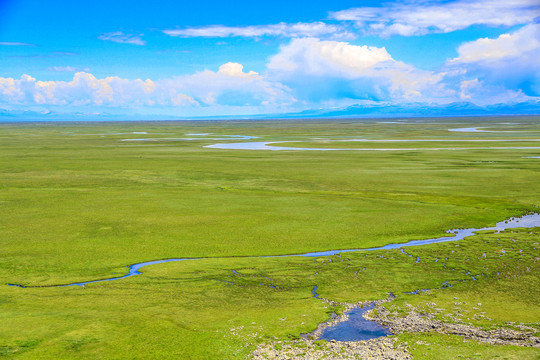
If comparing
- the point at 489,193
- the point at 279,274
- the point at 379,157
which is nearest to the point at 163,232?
the point at 279,274

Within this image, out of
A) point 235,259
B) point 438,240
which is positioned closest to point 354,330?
point 235,259

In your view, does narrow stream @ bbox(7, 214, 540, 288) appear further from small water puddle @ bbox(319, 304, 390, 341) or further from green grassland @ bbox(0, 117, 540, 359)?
small water puddle @ bbox(319, 304, 390, 341)

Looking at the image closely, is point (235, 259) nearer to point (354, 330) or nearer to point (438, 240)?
point (354, 330)

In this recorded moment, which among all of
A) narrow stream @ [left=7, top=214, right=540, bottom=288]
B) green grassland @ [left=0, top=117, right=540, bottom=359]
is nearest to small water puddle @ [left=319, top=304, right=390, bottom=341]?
green grassland @ [left=0, top=117, right=540, bottom=359]

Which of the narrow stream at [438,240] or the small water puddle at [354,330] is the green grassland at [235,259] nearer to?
the narrow stream at [438,240]

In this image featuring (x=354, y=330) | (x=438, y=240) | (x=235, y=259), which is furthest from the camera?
(x=438, y=240)

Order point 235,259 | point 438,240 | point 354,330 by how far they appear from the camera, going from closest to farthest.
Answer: point 354,330
point 235,259
point 438,240

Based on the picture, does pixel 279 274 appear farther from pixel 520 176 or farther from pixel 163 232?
pixel 520 176

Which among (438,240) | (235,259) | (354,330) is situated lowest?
(354,330)
